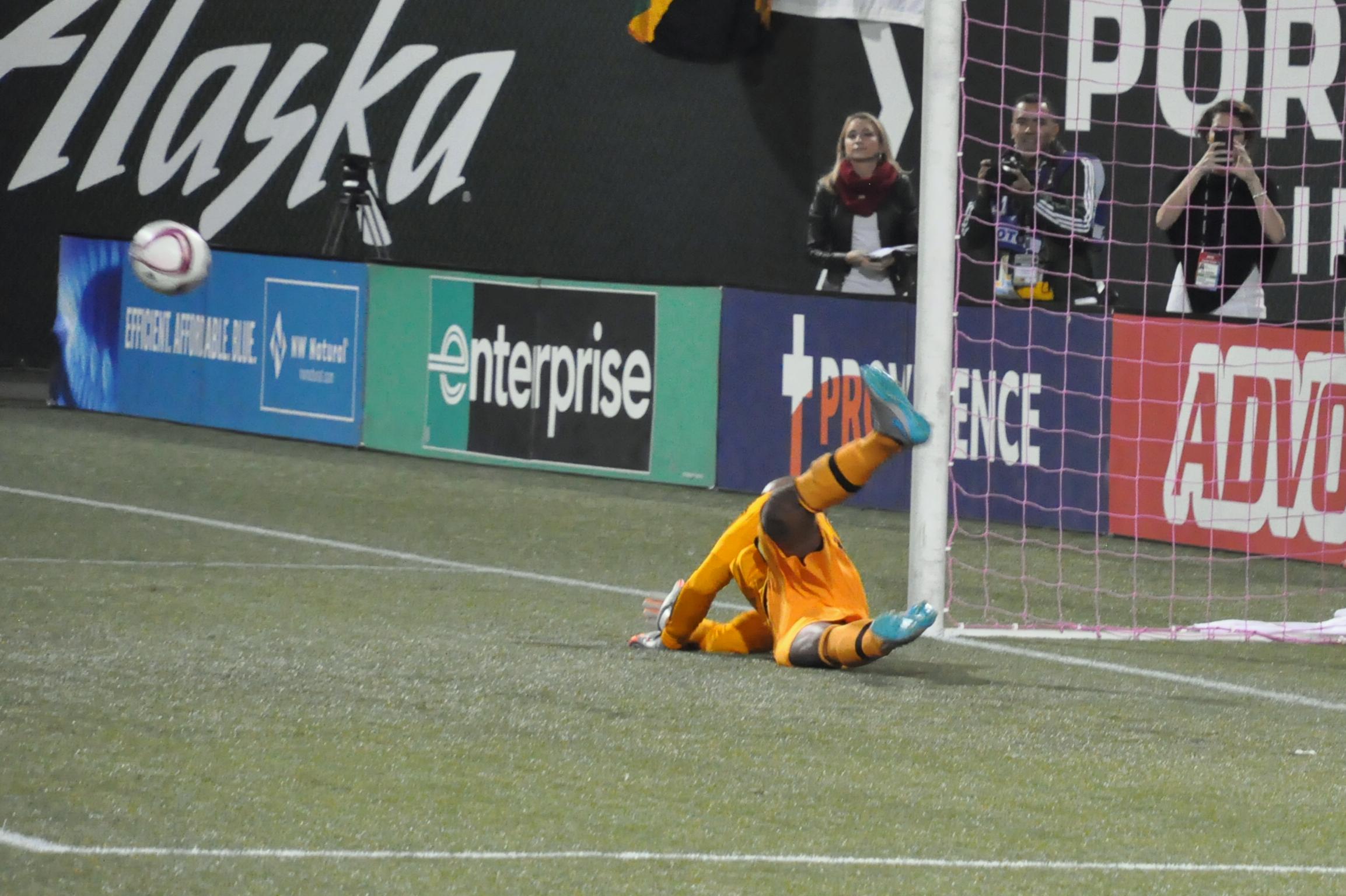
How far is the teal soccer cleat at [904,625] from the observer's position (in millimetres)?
5582

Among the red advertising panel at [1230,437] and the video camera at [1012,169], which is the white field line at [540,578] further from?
the video camera at [1012,169]

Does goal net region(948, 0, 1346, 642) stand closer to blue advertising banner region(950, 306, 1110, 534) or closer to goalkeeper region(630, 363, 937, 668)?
blue advertising banner region(950, 306, 1110, 534)

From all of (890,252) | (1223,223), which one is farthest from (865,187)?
(1223,223)

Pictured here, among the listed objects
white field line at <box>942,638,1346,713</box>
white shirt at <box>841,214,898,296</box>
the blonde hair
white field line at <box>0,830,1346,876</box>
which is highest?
the blonde hair

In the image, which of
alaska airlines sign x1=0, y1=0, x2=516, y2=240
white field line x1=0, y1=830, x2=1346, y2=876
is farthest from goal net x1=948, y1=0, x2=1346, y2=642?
alaska airlines sign x1=0, y1=0, x2=516, y2=240

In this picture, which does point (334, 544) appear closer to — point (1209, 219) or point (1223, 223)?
point (1223, 223)

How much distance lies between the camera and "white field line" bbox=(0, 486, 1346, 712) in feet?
20.9

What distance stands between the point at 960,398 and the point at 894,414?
444 centimetres

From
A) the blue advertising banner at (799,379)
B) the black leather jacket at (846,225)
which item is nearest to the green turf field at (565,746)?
the blue advertising banner at (799,379)

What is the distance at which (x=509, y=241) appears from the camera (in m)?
15.7

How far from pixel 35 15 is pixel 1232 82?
995cm

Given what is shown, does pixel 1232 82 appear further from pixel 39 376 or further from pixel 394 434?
pixel 39 376

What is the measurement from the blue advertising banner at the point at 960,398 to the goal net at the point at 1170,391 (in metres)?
0.01

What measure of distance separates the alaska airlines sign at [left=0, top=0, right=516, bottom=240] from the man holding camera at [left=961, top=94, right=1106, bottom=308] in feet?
19.1
